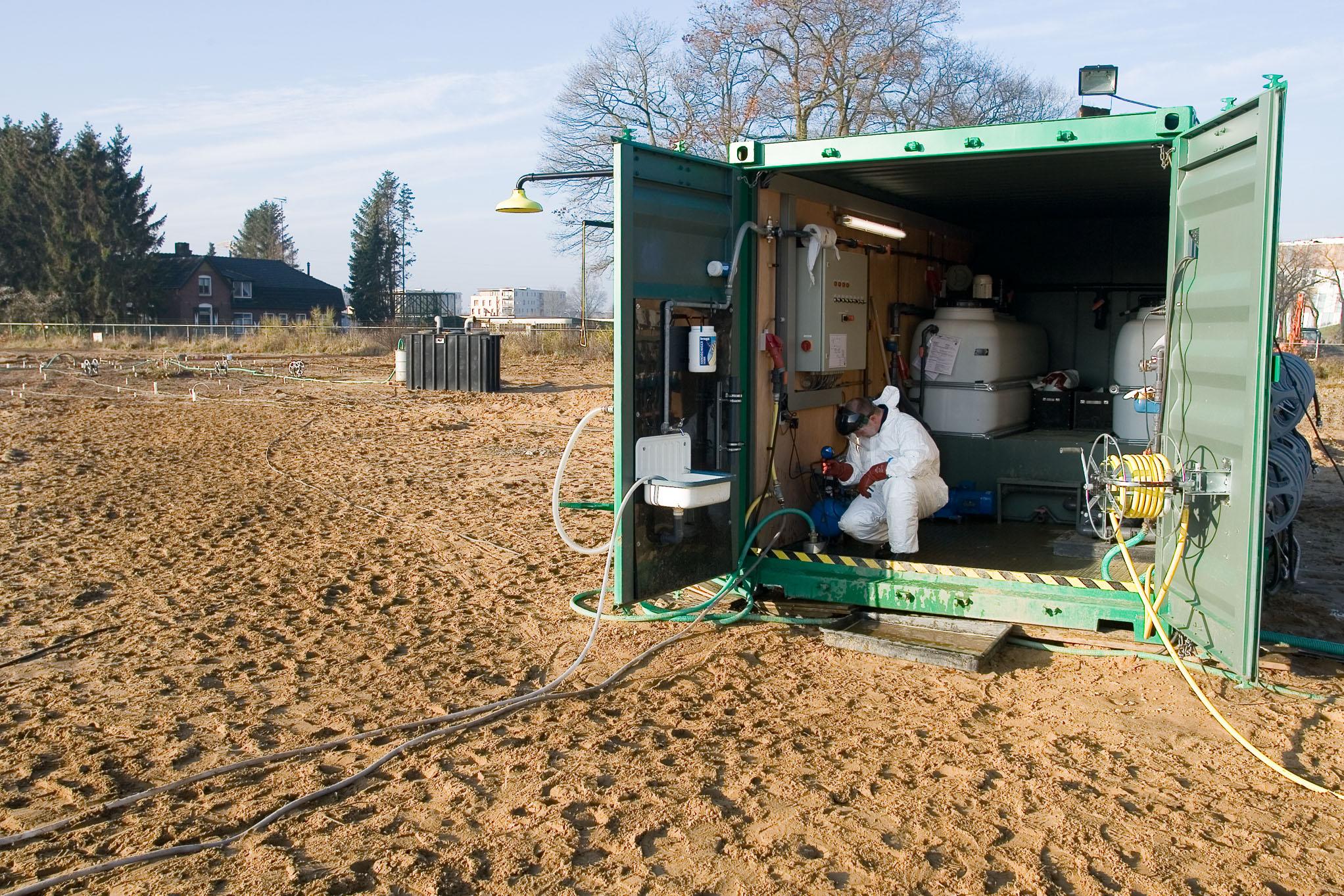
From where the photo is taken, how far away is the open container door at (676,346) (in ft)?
19.0

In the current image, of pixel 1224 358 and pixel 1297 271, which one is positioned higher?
pixel 1297 271

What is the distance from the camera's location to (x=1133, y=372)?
9188 mm

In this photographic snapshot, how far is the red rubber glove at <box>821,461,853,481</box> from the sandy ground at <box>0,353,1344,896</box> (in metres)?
1.28

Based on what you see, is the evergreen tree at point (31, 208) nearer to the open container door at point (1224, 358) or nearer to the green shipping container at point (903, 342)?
the green shipping container at point (903, 342)

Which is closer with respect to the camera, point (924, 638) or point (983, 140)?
point (983, 140)

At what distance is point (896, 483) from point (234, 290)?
66948 millimetres

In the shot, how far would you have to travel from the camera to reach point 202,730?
507 centimetres

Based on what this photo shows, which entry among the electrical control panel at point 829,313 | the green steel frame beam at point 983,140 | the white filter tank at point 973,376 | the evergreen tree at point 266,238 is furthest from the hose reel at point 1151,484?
the evergreen tree at point 266,238

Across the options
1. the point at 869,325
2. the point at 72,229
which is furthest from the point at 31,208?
the point at 869,325

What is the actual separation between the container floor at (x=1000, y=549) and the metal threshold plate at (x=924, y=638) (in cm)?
61

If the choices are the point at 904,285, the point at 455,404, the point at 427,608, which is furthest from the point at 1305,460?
the point at 455,404

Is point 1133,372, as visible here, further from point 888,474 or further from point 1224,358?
point 1224,358

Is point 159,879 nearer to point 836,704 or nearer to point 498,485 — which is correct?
point 836,704

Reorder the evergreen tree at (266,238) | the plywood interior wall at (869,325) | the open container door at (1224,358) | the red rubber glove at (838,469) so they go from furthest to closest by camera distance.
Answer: the evergreen tree at (266,238)
the red rubber glove at (838,469)
the plywood interior wall at (869,325)
the open container door at (1224,358)
